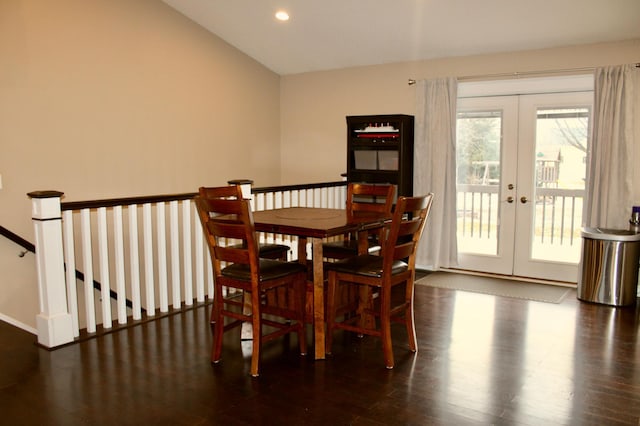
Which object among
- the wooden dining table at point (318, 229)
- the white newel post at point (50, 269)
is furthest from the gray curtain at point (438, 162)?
the white newel post at point (50, 269)

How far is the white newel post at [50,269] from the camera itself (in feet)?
10.5

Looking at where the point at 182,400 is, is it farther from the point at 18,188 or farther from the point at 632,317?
the point at 632,317

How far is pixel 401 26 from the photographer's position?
16.3 ft

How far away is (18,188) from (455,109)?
4.24m

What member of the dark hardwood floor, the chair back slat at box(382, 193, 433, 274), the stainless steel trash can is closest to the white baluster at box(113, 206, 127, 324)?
the dark hardwood floor

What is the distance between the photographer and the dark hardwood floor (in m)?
2.45

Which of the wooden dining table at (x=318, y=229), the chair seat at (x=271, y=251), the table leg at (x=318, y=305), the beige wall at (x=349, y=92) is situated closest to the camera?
the wooden dining table at (x=318, y=229)

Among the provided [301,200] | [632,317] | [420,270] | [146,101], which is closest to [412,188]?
[420,270]

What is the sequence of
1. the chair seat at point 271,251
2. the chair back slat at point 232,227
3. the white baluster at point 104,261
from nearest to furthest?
the chair back slat at point 232,227, the white baluster at point 104,261, the chair seat at point 271,251

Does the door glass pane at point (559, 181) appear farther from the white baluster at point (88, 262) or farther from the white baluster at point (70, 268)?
the white baluster at point (70, 268)

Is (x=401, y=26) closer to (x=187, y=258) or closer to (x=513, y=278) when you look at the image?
(x=513, y=278)

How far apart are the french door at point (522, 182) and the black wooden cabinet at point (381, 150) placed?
61cm

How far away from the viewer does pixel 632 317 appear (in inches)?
161

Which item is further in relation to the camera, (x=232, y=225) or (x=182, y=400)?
(x=232, y=225)
